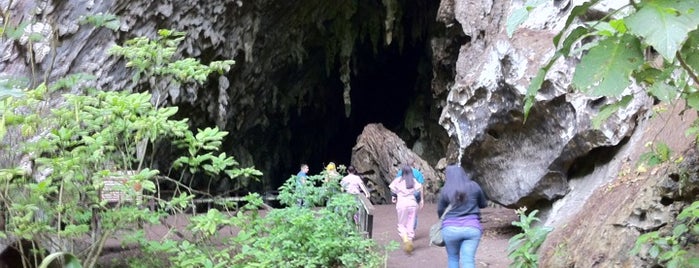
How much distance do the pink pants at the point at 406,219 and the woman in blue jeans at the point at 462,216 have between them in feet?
8.07

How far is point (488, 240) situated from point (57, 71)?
6.06m

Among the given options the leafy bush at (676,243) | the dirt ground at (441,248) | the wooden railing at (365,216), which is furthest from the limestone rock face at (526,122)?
the leafy bush at (676,243)

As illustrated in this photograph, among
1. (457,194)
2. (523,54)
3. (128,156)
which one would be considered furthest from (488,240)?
(128,156)

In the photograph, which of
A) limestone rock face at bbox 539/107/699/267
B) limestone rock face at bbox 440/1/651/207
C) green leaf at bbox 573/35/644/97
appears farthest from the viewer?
limestone rock face at bbox 440/1/651/207

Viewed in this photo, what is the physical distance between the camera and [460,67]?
31.7 feet

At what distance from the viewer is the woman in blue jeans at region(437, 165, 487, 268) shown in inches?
203

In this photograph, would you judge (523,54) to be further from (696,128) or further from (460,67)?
(696,128)

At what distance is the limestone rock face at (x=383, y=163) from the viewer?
15.9m

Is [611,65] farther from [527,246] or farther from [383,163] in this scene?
[383,163]

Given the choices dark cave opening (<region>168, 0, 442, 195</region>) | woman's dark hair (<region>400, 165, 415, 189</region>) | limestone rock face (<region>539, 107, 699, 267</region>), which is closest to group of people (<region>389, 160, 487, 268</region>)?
limestone rock face (<region>539, 107, 699, 267</region>)

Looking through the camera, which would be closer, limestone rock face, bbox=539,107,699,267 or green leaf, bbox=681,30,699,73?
green leaf, bbox=681,30,699,73

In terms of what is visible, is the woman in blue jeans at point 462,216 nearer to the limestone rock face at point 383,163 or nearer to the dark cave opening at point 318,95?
the dark cave opening at point 318,95

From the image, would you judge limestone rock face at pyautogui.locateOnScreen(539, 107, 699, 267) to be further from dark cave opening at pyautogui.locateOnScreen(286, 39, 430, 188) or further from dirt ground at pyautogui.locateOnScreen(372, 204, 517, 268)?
dark cave opening at pyautogui.locateOnScreen(286, 39, 430, 188)

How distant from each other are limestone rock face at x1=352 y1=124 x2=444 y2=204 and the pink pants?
7.80 m
